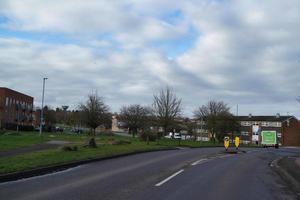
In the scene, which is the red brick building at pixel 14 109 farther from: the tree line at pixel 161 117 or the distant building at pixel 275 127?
the distant building at pixel 275 127

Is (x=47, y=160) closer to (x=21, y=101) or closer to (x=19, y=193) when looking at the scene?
(x=19, y=193)

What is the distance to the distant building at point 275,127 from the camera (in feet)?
441

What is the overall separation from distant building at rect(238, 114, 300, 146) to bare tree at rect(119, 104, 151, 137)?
3388 cm

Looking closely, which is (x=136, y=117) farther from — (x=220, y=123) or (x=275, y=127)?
(x=275, y=127)

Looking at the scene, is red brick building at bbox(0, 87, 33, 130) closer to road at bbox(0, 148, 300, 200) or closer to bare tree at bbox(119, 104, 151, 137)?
bare tree at bbox(119, 104, 151, 137)

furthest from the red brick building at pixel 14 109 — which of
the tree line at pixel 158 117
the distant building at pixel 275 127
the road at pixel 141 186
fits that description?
the road at pixel 141 186

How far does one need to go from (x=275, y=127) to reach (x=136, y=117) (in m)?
56.1

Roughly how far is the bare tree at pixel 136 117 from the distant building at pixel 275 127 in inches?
A: 1334

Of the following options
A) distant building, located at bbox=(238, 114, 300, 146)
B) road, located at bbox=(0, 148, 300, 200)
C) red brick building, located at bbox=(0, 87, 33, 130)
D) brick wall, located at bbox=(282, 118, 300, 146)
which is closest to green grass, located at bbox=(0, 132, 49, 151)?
road, located at bbox=(0, 148, 300, 200)

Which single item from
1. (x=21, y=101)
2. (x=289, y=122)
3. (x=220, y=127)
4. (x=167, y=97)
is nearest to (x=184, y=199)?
(x=167, y=97)

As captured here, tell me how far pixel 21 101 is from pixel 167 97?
52.7 m

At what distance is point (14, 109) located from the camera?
380ft

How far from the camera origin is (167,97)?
84812mm

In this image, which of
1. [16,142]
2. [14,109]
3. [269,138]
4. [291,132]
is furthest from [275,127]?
[16,142]
